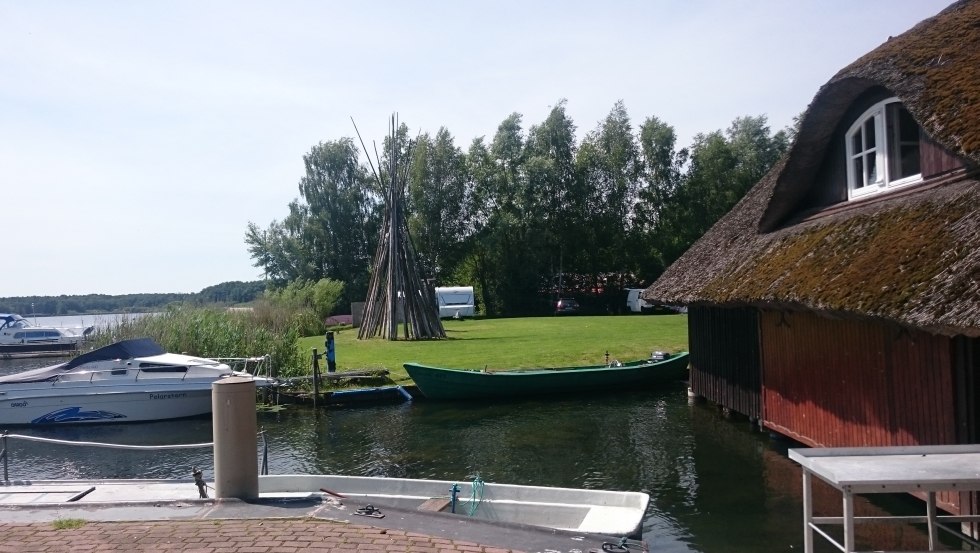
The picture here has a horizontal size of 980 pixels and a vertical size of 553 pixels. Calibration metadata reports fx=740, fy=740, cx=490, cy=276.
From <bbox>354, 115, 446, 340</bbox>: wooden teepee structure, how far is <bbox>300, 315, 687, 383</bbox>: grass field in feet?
3.38

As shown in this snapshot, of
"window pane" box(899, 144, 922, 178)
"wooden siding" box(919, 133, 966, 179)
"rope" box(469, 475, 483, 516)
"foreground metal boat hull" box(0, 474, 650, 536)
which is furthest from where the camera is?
"window pane" box(899, 144, 922, 178)

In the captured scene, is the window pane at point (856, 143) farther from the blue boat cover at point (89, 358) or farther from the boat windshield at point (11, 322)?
the boat windshield at point (11, 322)

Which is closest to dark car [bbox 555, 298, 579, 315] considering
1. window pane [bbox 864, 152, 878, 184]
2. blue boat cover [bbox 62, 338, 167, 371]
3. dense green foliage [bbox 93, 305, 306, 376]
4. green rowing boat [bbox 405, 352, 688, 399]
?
dense green foliage [bbox 93, 305, 306, 376]

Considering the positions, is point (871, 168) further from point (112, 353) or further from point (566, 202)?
point (566, 202)

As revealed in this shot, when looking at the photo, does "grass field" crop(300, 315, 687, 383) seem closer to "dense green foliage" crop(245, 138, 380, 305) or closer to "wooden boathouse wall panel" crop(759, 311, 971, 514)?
"wooden boathouse wall panel" crop(759, 311, 971, 514)

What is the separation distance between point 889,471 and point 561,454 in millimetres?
9128

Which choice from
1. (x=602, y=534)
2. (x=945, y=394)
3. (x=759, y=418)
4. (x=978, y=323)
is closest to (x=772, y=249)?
(x=759, y=418)

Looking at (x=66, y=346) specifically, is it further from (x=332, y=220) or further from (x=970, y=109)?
(x=970, y=109)

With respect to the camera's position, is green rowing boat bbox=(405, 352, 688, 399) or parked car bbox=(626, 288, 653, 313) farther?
parked car bbox=(626, 288, 653, 313)

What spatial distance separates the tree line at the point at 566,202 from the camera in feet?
176

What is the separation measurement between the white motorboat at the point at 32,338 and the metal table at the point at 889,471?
45.9 m

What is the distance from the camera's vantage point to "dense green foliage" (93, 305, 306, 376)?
24062 mm

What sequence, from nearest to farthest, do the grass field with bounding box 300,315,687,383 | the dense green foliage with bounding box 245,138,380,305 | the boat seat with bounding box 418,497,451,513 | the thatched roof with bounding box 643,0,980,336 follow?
the thatched roof with bounding box 643,0,980,336
the boat seat with bounding box 418,497,451,513
the grass field with bounding box 300,315,687,383
the dense green foliage with bounding box 245,138,380,305

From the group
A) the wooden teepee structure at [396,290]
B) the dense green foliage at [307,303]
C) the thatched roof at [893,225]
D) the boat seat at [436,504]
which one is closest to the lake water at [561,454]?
the boat seat at [436,504]
